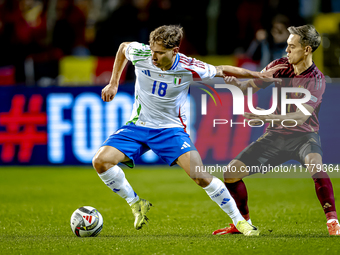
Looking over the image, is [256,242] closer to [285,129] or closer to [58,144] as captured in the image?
[285,129]

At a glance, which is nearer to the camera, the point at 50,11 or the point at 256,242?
the point at 256,242

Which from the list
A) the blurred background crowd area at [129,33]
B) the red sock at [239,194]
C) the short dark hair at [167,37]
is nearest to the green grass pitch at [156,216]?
the red sock at [239,194]

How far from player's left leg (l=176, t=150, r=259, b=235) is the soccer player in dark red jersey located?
0.23 m

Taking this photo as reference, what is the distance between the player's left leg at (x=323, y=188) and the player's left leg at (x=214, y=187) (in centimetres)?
67

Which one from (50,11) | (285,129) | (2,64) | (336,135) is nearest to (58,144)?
(2,64)

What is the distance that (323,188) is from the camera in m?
4.84

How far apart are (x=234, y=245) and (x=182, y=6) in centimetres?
829

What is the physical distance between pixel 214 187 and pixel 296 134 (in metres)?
0.94

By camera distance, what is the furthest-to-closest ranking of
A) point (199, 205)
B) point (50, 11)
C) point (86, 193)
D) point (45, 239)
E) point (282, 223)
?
point (50, 11)
point (86, 193)
point (199, 205)
point (282, 223)
point (45, 239)

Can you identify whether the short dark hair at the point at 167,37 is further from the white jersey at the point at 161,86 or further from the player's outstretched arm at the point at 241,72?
the player's outstretched arm at the point at 241,72

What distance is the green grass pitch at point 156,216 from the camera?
14.5ft

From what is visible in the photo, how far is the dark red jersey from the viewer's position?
16.2ft

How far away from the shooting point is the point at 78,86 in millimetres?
9953

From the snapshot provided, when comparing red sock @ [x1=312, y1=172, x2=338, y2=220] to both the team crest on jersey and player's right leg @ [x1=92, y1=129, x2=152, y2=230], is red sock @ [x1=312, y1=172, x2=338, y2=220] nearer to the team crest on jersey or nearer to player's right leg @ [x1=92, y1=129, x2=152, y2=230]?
the team crest on jersey
